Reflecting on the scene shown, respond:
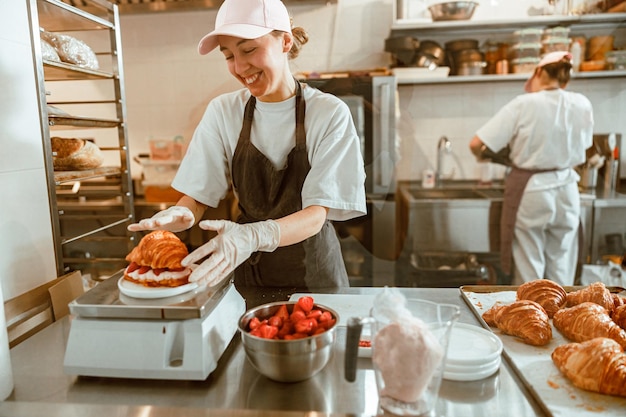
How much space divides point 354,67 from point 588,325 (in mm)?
2817

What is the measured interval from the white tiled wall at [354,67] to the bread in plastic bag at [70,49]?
0.60 metres

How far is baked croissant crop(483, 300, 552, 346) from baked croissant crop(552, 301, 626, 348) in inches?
2.1

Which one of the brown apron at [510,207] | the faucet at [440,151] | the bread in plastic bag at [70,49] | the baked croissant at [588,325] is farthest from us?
the faucet at [440,151]

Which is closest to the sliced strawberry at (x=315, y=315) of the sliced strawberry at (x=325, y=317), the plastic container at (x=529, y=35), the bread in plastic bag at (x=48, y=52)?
the sliced strawberry at (x=325, y=317)

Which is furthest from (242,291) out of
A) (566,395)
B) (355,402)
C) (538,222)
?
(538,222)

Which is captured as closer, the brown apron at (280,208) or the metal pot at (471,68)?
the brown apron at (280,208)

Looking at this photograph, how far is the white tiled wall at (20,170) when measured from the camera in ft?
4.86

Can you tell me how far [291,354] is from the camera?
3.30 ft

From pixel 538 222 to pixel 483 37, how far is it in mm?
1500

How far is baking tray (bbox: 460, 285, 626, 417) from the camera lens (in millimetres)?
945

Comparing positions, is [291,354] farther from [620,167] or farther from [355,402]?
[620,167]

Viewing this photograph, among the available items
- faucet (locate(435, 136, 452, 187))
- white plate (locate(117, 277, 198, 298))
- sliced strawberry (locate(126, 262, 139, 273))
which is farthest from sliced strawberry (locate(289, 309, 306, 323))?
faucet (locate(435, 136, 452, 187))

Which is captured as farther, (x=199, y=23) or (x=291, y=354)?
(x=199, y=23)

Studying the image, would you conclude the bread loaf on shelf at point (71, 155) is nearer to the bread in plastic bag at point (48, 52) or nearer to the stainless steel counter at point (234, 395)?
the bread in plastic bag at point (48, 52)
